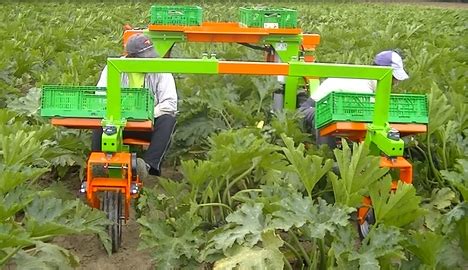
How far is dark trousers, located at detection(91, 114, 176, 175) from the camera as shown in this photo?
5.26 m

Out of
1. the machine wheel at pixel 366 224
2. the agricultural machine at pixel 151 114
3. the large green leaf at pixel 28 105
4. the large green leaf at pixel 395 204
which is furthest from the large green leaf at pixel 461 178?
the large green leaf at pixel 28 105

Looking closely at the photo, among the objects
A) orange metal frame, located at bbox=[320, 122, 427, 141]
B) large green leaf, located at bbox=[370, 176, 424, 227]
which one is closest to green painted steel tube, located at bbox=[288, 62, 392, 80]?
orange metal frame, located at bbox=[320, 122, 427, 141]

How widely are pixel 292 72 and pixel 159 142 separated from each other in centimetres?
123

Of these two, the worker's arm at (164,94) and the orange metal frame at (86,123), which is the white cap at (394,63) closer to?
the worker's arm at (164,94)

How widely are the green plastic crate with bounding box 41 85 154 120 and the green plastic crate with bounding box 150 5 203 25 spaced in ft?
10.2

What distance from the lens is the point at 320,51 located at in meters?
10.9

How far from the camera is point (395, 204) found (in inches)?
149

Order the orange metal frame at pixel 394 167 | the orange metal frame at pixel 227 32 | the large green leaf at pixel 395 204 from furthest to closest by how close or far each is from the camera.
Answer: the orange metal frame at pixel 227 32 < the orange metal frame at pixel 394 167 < the large green leaf at pixel 395 204

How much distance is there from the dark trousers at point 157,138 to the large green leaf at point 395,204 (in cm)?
188

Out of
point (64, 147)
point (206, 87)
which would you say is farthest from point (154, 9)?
point (64, 147)

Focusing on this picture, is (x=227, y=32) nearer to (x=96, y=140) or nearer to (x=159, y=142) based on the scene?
(x=159, y=142)

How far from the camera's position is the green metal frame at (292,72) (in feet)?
14.8

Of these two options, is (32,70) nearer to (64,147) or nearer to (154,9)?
(154,9)

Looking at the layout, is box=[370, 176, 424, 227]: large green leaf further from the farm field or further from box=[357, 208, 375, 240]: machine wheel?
box=[357, 208, 375, 240]: machine wheel
